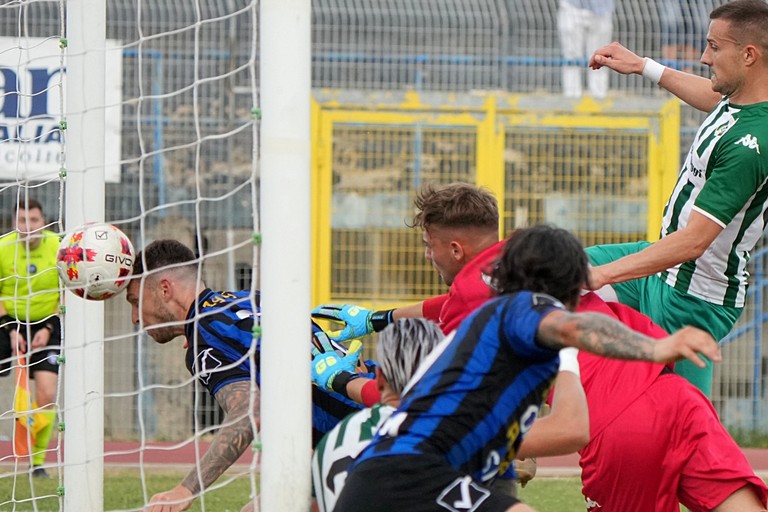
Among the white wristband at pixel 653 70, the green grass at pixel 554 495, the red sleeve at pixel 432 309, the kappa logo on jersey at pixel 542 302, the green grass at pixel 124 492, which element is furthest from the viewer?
the green grass at pixel 554 495

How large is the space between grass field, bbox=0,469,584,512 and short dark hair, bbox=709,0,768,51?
337cm

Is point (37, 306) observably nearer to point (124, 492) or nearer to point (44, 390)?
point (44, 390)

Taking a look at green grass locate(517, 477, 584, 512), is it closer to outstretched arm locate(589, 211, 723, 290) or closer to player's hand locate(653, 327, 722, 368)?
outstretched arm locate(589, 211, 723, 290)

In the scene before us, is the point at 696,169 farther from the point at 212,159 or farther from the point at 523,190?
the point at 212,159

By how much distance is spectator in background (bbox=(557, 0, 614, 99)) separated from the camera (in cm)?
1052

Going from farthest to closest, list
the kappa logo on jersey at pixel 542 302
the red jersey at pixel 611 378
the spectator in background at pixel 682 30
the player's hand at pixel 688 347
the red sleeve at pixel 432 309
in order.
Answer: the spectator in background at pixel 682 30 → the red sleeve at pixel 432 309 → the red jersey at pixel 611 378 → the kappa logo on jersey at pixel 542 302 → the player's hand at pixel 688 347

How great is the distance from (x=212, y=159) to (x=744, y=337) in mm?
5020

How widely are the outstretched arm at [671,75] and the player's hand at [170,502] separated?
254 centimetres

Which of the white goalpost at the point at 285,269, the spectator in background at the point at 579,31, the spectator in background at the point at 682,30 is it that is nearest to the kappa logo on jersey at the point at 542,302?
the white goalpost at the point at 285,269

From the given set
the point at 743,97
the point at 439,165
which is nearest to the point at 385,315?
the point at 743,97

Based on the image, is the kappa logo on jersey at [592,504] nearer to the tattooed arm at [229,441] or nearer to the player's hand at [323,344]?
the player's hand at [323,344]

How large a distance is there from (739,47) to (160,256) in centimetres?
246

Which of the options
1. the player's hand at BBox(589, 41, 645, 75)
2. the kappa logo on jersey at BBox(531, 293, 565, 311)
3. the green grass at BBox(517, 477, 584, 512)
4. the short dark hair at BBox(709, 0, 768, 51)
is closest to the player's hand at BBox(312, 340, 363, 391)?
the kappa logo on jersey at BBox(531, 293, 565, 311)

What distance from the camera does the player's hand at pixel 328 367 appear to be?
414cm
